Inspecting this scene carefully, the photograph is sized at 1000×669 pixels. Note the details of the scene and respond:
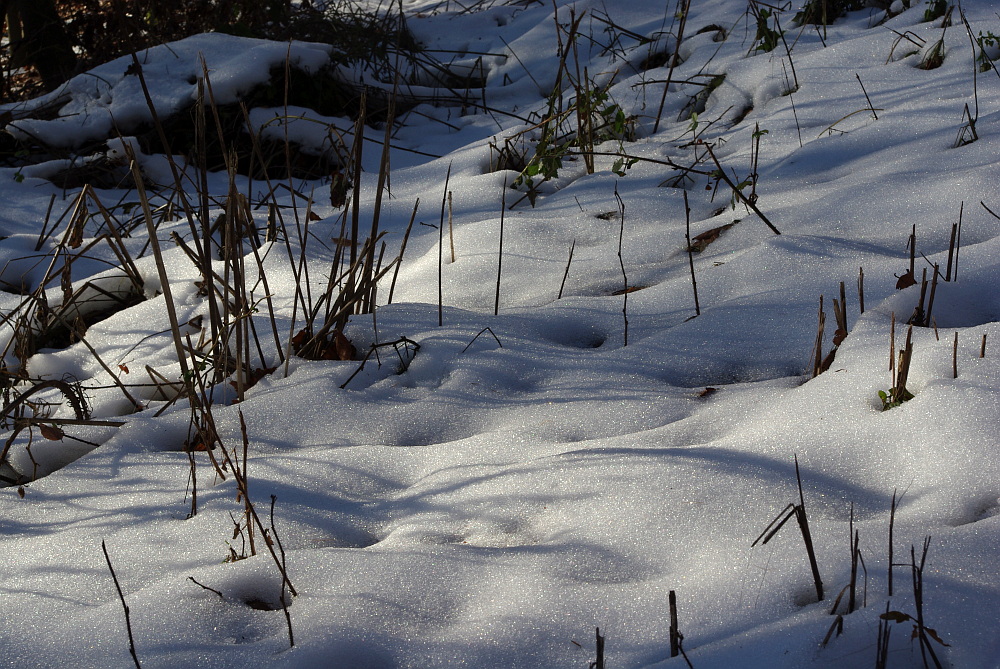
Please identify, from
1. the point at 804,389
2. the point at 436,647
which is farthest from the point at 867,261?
the point at 436,647

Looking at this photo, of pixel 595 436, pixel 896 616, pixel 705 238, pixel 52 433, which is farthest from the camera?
pixel 705 238

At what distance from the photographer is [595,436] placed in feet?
5.26

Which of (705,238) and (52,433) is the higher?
(705,238)

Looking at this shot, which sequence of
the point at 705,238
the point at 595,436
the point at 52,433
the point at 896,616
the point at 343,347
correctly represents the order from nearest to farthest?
the point at 896,616 < the point at 595,436 < the point at 52,433 < the point at 343,347 < the point at 705,238

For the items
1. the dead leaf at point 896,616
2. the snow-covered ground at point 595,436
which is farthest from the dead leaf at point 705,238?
the dead leaf at point 896,616

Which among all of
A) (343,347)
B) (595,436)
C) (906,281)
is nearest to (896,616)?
(595,436)

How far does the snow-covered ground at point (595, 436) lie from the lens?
108 cm

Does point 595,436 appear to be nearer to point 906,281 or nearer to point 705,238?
point 906,281

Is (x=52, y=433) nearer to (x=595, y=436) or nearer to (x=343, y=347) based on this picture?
(x=343, y=347)

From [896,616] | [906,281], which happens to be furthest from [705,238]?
[896,616]

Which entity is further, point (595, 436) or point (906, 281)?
point (906, 281)

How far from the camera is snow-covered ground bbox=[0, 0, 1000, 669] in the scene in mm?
1084

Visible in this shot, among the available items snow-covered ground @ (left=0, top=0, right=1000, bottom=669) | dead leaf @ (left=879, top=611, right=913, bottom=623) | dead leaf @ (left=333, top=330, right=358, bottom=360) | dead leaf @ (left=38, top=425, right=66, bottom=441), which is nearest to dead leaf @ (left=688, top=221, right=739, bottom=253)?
snow-covered ground @ (left=0, top=0, right=1000, bottom=669)

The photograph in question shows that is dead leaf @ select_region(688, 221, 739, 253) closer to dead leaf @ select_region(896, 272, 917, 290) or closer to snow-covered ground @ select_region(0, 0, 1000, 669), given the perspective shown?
snow-covered ground @ select_region(0, 0, 1000, 669)
